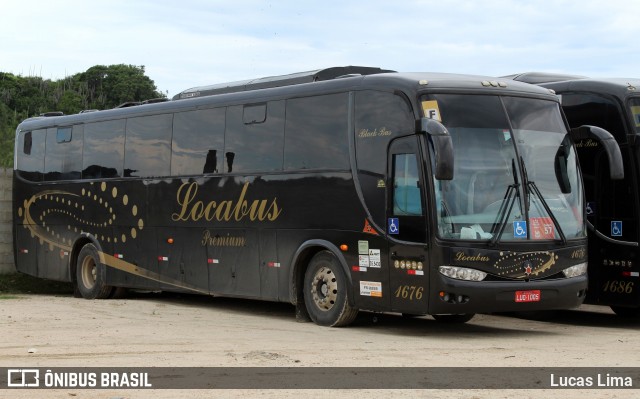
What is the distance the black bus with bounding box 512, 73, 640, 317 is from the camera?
16.2 meters

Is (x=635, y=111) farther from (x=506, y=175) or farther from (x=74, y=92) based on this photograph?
(x=74, y=92)

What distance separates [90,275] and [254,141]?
20.6ft

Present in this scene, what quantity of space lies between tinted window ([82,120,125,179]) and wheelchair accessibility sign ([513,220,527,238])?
8927 millimetres

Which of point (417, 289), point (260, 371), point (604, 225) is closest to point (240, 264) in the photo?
point (417, 289)

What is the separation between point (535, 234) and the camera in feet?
47.4

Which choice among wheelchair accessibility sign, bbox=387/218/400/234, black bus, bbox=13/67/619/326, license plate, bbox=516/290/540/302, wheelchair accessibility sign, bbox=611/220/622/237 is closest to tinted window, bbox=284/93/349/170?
black bus, bbox=13/67/619/326

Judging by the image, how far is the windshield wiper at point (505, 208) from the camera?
14.1 m

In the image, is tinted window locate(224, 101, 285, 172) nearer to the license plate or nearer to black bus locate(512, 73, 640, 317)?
the license plate

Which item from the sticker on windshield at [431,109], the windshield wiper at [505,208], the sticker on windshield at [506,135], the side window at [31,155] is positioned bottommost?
the windshield wiper at [505,208]

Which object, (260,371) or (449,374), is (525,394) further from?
(260,371)

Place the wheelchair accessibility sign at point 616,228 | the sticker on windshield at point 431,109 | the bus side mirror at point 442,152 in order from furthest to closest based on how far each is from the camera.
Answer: the wheelchair accessibility sign at point 616,228 < the sticker on windshield at point 431,109 < the bus side mirror at point 442,152

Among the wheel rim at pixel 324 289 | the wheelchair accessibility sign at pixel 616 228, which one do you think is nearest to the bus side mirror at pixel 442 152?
the wheel rim at pixel 324 289

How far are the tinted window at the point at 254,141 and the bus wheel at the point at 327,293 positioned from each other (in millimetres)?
1680

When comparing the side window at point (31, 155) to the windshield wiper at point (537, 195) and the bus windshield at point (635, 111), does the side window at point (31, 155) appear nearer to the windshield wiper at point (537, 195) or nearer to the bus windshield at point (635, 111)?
the windshield wiper at point (537, 195)
